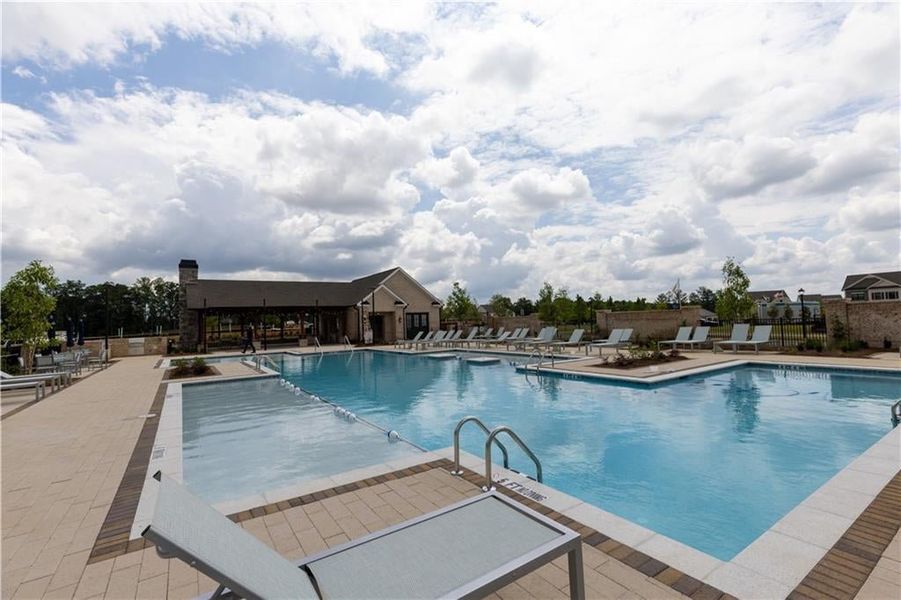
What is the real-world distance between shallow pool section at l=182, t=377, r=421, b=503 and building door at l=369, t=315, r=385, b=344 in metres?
21.8

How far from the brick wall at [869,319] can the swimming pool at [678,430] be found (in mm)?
5476

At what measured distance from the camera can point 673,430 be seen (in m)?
8.01

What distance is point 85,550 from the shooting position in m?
3.46

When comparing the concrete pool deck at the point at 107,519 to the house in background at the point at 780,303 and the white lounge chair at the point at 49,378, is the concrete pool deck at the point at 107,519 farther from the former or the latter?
the house in background at the point at 780,303

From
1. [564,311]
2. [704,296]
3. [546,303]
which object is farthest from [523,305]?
[564,311]

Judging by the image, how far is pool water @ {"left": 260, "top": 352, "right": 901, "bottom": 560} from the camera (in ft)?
17.0

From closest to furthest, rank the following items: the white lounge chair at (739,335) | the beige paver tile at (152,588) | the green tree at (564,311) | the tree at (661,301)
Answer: the beige paver tile at (152,588), the white lounge chair at (739,335), the green tree at (564,311), the tree at (661,301)

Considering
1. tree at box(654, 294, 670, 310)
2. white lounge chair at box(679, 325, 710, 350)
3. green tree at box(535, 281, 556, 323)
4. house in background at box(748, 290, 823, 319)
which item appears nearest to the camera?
white lounge chair at box(679, 325, 710, 350)

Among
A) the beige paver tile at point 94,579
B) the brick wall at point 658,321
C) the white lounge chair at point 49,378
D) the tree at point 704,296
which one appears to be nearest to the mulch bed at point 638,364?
the brick wall at point 658,321

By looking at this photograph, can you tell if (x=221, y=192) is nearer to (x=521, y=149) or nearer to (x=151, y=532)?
(x=521, y=149)

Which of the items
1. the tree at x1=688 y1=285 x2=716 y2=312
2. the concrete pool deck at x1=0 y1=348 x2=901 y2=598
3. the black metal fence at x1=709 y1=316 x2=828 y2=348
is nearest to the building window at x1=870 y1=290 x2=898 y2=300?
the tree at x1=688 y1=285 x2=716 y2=312

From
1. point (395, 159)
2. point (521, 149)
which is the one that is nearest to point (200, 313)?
point (395, 159)

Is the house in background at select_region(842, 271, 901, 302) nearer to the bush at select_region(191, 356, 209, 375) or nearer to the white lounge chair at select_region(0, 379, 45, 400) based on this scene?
the bush at select_region(191, 356, 209, 375)

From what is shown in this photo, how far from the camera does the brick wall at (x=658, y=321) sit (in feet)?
71.8
